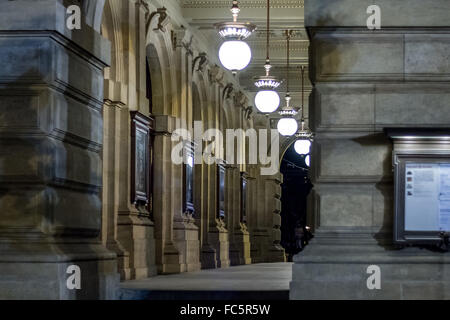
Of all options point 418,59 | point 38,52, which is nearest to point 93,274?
point 38,52

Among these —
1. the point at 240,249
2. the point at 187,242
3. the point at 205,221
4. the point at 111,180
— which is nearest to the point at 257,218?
the point at 240,249

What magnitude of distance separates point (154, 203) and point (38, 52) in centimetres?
1255

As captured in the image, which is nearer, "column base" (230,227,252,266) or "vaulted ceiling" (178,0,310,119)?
"vaulted ceiling" (178,0,310,119)

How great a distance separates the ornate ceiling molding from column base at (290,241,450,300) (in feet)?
56.0

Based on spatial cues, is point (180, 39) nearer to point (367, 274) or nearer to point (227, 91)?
point (227, 91)

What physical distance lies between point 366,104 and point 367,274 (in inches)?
69.1

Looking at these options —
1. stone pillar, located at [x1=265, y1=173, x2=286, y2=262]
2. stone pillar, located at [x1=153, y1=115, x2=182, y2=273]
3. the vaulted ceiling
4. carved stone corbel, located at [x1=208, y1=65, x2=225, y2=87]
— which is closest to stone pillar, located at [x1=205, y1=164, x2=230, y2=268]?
carved stone corbel, located at [x1=208, y1=65, x2=225, y2=87]

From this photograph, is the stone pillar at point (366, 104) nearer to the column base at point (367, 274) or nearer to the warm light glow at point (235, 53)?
the column base at point (367, 274)

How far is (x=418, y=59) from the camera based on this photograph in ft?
36.9

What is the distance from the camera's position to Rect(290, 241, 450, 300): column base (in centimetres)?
1095

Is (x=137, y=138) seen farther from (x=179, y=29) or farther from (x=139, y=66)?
(x=179, y=29)

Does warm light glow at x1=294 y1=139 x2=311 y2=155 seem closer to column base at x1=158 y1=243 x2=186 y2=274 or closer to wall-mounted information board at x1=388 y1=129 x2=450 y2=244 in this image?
column base at x1=158 y1=243 x2=186 y2=274

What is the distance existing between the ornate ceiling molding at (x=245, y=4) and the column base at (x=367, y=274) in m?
17.1

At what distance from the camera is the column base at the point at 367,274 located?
35.9 ft
